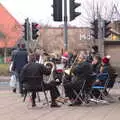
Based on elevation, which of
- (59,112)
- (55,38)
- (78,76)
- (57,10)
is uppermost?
(57,10)

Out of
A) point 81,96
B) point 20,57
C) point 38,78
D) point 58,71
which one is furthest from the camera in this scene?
point 20,57

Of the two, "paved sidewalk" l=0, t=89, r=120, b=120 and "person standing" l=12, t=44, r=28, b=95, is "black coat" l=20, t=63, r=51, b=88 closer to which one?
"paved sidewalk" l=0, t=89, r=120, b=120

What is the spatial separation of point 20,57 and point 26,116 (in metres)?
6.49

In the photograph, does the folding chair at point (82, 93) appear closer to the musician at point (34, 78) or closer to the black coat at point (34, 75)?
the musician at point (34, 78)

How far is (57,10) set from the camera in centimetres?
1934

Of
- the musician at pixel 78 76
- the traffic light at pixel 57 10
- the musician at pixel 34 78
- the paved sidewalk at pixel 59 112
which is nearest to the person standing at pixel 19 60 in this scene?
the traffic light at pixel 57 10

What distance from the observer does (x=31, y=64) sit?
14.1 metres

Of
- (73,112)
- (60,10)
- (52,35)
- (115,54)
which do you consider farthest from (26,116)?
(52,35)

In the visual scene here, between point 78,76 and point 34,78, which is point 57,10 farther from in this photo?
point 34,78

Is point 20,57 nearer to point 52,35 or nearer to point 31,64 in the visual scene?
point 31,64

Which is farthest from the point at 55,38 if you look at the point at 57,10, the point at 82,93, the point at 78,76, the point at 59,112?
the point at 59,112

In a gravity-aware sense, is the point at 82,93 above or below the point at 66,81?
below

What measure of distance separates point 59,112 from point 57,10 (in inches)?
277

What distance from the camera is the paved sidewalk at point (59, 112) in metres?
12.0
